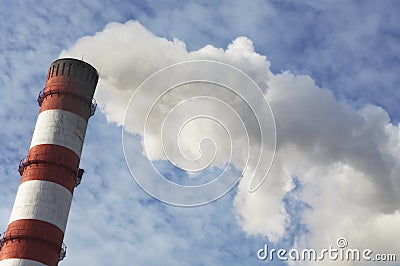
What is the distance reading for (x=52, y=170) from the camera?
4700 cm

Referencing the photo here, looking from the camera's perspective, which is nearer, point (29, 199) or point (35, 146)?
point (29, 199)

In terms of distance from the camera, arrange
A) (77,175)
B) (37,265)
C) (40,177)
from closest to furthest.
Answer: (37,265), (40,177), (77,175)

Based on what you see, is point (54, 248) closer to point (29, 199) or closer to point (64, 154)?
point (29, 199)

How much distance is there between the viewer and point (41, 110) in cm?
5094

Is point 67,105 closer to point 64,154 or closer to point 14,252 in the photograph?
point 64,154

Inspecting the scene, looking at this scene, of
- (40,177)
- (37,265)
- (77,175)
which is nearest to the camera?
(37,265)

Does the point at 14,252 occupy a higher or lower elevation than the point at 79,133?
lower

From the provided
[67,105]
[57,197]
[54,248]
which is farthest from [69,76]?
[54,248]

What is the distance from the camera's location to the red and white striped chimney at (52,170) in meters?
44.2

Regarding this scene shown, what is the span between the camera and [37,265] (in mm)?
43438

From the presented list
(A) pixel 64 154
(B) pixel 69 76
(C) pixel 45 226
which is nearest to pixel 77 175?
(A) pixel 64 154

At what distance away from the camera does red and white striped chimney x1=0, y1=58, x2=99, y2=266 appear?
44.2 meters

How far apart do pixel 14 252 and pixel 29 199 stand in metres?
4.49

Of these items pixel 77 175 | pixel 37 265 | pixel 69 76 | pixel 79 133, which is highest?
pixel 69 76
